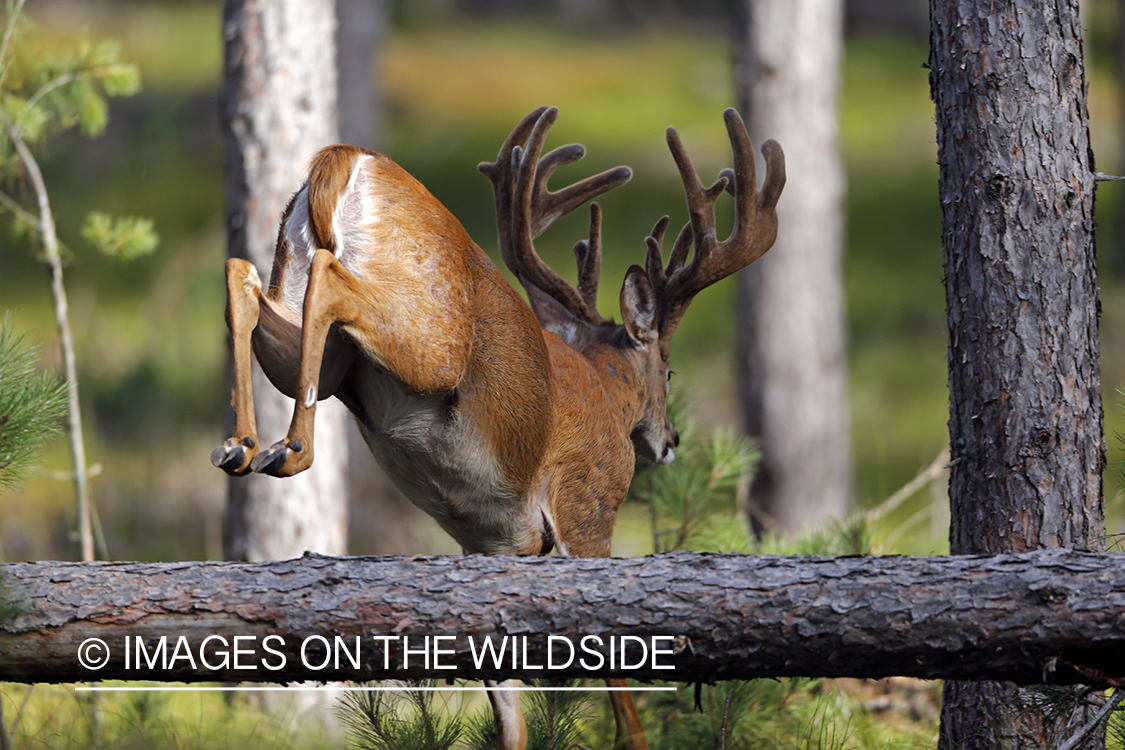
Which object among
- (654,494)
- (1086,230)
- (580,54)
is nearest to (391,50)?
(580,54)

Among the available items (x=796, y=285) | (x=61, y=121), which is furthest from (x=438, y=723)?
(x=796, y=285)

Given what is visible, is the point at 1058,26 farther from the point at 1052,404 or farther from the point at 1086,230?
the point at 1052,404

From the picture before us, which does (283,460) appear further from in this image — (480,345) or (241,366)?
(480,345)

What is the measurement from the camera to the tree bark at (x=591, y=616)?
2.09m

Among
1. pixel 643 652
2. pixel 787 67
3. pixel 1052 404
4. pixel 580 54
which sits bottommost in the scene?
pixel 643 652

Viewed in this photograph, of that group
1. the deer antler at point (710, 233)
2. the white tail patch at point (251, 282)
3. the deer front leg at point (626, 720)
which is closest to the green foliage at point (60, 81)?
the white tail patch at point (251, 282)

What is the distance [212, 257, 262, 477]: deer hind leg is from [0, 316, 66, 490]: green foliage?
565 mm

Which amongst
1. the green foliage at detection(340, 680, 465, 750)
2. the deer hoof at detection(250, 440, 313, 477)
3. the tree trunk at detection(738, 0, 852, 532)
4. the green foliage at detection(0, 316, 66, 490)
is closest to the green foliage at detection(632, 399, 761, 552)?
the green foliage at detection(340, 680, 465, 750)

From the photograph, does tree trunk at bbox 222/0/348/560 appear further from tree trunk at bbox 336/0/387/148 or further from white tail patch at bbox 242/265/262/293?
Answer: tree trunk at bbox 336/0/387/148

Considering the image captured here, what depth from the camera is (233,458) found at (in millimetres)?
2193

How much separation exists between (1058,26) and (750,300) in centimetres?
324

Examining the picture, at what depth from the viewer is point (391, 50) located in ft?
64.9

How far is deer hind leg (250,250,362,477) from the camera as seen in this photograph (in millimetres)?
2211

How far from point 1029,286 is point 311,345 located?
1.69 metres
